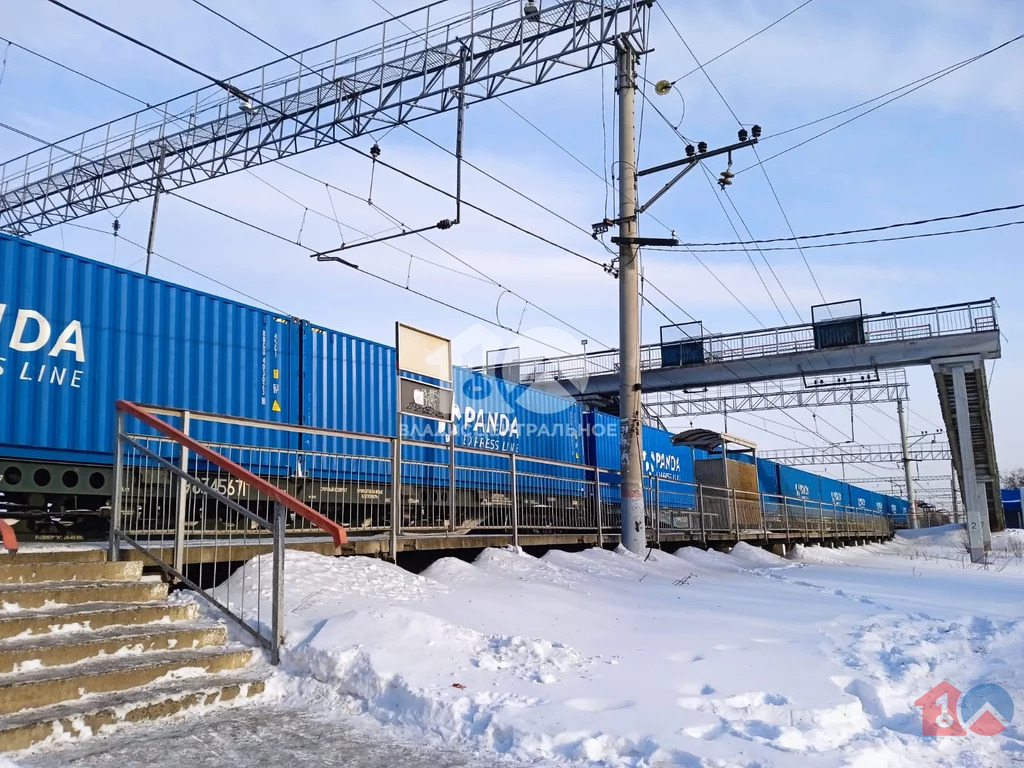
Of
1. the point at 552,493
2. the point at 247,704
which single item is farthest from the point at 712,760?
the point at 552,493

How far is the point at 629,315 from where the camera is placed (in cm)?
1259

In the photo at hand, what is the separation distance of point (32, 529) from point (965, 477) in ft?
81.9

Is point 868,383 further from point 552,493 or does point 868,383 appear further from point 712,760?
point 712,760

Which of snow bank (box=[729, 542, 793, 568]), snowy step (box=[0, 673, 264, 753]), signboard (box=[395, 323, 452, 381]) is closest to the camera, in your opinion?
snowy step (box=[0, 673, 264, 753])

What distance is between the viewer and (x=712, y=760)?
351 centimetres

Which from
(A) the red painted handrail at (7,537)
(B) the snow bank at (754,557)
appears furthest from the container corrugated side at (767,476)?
(A) the red painted handrail at (7,537)

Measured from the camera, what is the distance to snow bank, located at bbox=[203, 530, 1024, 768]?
12.5ft

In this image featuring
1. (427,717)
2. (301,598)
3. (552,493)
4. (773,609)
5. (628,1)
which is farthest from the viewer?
(628,1)

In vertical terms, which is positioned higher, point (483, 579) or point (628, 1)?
point (628, 1)

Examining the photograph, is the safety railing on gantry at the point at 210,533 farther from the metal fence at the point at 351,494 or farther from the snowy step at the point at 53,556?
the snowy step at the point at 53,556

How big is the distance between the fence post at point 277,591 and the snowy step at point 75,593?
1056 mm

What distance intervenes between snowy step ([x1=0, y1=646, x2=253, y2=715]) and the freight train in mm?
4318

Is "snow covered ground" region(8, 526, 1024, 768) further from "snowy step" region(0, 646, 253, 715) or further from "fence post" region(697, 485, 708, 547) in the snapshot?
"fence post" region(697, 485, 708, 547)

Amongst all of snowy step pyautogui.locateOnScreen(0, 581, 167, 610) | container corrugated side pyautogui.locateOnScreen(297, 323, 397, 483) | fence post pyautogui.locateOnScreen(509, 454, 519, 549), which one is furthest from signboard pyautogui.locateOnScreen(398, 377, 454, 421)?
snowy step pyautogui.locateOnScreen(0, 581, 167, 610)
